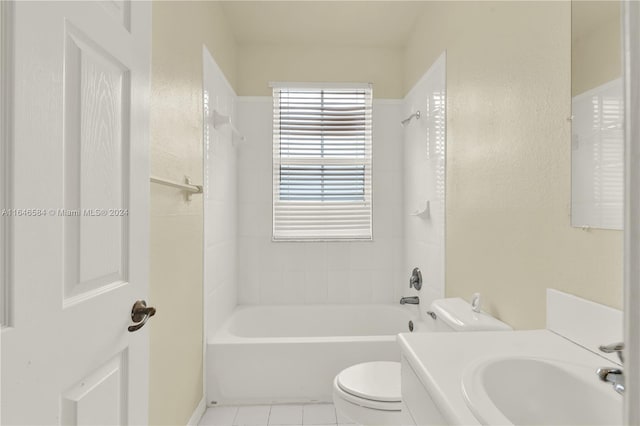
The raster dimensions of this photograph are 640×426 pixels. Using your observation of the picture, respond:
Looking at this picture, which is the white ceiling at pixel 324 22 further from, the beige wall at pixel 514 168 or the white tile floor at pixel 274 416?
the white tile floor at pixel 274 416

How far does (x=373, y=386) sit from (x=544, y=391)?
35.2 inches

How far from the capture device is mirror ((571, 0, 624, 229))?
0.96m

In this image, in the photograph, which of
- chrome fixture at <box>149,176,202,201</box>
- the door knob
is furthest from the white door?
chrome fixture at <box>149,176,202,201</box>

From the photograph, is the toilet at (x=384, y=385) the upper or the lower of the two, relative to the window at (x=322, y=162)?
lower

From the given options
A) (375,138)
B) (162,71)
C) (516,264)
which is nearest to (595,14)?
(516,264)

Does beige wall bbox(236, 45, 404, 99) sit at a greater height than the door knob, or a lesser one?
greater

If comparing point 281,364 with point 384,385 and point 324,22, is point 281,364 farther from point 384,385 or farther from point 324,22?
point 324,22

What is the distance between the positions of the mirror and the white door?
3.99 ft

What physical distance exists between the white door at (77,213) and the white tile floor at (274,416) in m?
1.18

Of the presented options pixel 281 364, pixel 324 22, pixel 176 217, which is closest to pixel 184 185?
pixel 176 217

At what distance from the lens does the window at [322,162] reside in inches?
120

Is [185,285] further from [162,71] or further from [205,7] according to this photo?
[205,7]

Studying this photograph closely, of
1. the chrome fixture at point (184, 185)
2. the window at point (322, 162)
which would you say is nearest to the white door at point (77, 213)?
the chrome fixture at point (184, 185)

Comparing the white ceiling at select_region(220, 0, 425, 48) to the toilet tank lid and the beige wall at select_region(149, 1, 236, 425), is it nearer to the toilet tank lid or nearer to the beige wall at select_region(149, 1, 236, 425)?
the beige wall at select_region(149, 1, 236, 425)
